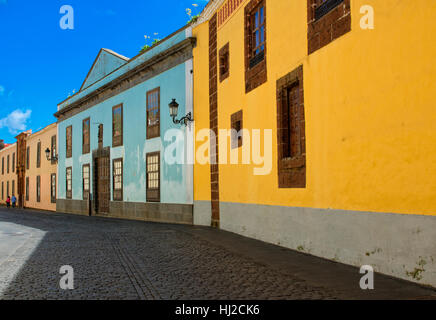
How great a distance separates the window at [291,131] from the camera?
30.4 ft

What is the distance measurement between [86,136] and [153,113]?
842cm

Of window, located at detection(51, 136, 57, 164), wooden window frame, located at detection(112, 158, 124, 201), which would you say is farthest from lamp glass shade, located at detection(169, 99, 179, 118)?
window, located at detection(51, 136, 57, 164)

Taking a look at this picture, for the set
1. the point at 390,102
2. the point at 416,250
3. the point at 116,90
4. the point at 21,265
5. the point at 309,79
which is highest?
the point at 116,90

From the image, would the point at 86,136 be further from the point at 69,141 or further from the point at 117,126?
the point at 117,126

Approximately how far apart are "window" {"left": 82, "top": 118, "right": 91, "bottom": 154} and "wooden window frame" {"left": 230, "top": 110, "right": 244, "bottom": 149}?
45.9ft

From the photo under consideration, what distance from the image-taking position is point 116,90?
22156 mm

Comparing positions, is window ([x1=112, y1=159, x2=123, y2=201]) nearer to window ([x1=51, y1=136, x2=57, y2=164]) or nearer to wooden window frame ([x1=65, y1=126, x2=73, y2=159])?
wooden window frame ([x1=65, y1=126, x2=73, y2=159])

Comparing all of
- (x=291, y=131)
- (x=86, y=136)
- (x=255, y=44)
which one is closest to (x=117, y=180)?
(x=86, y=136)

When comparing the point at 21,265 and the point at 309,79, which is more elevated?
the point at 309,79

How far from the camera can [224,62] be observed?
1440 cm

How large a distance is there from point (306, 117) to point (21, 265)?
19.5ft

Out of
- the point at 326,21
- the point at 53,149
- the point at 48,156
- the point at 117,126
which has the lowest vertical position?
the point at 48,156
